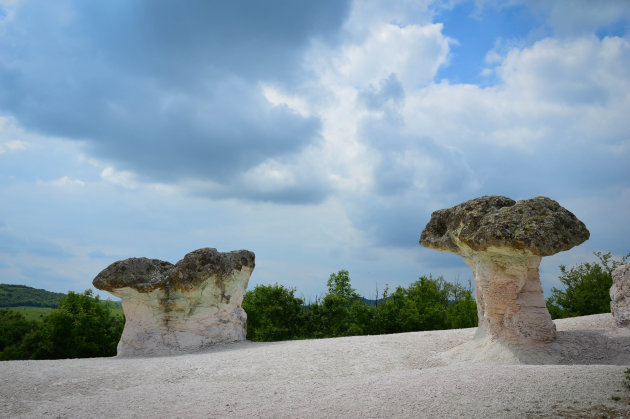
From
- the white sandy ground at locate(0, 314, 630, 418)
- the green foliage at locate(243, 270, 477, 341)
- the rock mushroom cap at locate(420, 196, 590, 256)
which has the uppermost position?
the rock mushroom cap at locate(420, 196, 590, 256)

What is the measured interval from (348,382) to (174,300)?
29.7 ft

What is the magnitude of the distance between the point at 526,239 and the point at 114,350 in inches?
751

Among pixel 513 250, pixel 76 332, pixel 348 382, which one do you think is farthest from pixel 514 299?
pixel 76 332

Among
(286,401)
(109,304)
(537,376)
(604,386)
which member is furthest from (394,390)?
(109,304)

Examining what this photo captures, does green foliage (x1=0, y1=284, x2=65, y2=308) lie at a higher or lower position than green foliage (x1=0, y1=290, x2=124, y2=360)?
higher

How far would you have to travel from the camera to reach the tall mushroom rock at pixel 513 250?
10.7 m

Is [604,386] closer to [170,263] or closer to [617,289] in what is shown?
[617,289]

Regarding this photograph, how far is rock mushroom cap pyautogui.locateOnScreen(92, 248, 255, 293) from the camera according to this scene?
50.4 ft

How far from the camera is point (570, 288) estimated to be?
22703mm

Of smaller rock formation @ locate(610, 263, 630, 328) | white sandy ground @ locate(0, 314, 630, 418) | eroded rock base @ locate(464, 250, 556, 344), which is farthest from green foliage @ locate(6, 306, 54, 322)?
smaller rock formation @ locate(610, 263, 630, 328)

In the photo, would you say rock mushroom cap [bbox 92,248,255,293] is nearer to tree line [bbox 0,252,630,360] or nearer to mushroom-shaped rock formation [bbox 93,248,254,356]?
mushroom-shaped rock formation [bbox 93,248,254,356]

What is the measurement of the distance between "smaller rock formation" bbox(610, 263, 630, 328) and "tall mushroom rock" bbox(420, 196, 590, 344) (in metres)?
2.54

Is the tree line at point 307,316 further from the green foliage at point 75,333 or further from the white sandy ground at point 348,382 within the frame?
the white sandy ground at point 348,382

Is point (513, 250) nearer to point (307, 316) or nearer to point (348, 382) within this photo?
point (348, 382)
